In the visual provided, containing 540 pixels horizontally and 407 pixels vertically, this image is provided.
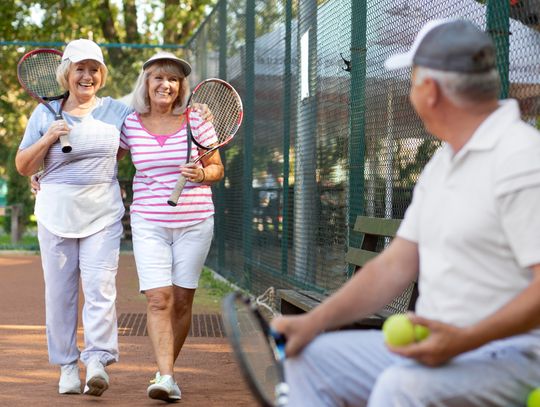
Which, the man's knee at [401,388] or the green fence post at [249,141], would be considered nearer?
the man's knee at [401,388]

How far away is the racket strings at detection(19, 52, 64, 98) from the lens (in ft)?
22.0

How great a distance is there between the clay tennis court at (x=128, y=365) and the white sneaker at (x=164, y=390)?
3.8 inches

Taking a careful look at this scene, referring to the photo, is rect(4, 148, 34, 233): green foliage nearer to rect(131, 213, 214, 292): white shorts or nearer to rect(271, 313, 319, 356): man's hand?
rect(131, 213, 214, 292): white shorts

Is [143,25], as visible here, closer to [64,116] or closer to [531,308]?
[64,116]

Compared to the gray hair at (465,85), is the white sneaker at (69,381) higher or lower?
lower

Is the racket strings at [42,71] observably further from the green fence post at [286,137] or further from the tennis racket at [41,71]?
the green fence post at [286,137]

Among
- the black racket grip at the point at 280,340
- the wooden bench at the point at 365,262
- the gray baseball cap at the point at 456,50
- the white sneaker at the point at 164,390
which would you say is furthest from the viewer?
Result: the white sneaker at the point at 164,390

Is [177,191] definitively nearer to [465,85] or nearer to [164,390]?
[164,390]

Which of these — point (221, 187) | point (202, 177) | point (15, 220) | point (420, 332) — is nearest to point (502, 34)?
point (202, 177)

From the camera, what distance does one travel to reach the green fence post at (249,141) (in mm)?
10773

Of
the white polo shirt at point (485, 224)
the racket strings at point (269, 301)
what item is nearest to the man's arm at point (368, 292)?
the white polo shirt at point (485, 224)

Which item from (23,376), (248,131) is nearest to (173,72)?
(23,376)

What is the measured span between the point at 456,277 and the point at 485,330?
8.9 inches

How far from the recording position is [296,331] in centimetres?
311
